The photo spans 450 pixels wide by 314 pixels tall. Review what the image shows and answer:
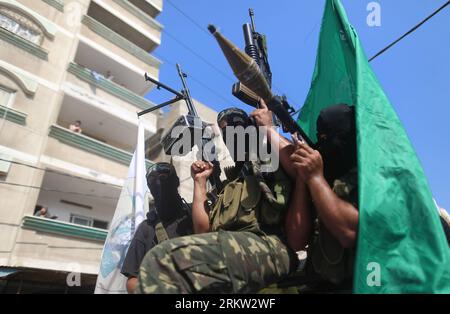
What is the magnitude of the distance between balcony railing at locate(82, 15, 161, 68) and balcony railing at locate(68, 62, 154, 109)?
6.62 feet

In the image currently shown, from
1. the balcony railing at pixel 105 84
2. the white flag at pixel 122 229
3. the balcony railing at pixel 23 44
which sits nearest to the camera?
the white flag at pixel 122 229

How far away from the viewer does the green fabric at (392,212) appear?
1185mm

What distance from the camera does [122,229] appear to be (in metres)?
3.47

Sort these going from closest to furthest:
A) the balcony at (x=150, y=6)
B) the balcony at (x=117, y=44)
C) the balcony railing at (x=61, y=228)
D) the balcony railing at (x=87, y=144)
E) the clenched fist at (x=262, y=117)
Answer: the clenched fist at (x=262, y=117) < the balcony railing at (x=61, y=228) < the balcony railing at (x=87, y=144) < the balcony at (x=117, y=44) < the balcony at (x=150, y=6)

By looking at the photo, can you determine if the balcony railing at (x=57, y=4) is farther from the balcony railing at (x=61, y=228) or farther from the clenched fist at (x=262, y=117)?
the clenched fist at (x=262, y=117)

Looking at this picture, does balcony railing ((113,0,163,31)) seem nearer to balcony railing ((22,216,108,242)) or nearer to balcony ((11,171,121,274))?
balcony ((11,171,121,274))

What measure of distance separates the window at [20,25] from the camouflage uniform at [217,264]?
420 inches

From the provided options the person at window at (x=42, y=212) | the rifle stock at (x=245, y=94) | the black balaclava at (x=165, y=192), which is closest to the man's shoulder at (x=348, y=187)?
the rifle stock at (x=245, y=94)

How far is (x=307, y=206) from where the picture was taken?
1.56 metres

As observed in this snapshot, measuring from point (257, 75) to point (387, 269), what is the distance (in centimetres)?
99

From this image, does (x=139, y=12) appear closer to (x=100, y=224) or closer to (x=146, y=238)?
(x=100, y=224)

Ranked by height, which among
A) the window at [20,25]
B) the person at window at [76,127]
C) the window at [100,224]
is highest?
the window at [20,25]

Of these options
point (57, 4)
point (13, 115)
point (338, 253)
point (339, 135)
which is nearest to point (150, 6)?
point (57, 4)

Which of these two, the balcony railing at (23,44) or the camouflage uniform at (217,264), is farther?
the balcony railing at (23,44)
